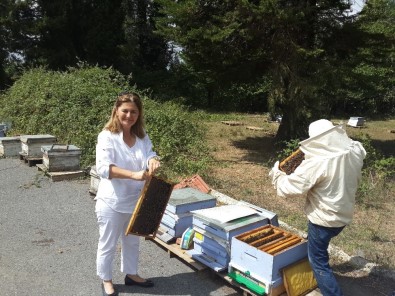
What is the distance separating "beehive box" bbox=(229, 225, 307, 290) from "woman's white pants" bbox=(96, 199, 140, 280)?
0.90 meters

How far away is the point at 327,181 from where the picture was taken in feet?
9.57

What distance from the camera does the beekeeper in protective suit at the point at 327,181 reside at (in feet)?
9.50

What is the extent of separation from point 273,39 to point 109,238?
22.6ft

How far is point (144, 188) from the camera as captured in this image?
3039 millimetres

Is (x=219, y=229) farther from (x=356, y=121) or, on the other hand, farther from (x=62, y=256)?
(x=356, y=121)

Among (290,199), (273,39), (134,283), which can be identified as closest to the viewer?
(134,283)

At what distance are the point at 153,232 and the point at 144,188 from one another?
0.45m

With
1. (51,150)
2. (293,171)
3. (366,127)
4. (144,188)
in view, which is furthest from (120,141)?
(366,127)

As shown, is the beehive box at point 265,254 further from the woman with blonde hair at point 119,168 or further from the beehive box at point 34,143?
the beehive box at point 34,143

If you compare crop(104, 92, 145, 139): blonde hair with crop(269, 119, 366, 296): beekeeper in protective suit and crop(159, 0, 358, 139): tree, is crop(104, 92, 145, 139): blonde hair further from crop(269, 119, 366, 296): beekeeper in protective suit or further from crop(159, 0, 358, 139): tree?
crop(159, 0, 358, 139): tree

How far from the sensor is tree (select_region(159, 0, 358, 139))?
819cm

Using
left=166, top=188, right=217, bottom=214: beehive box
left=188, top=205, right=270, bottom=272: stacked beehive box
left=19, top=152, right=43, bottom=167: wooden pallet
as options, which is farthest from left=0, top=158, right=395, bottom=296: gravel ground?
left=19, top=152, right=43, bottom=167: wooden pallet

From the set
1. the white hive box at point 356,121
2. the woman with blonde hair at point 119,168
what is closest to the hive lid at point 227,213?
the woman with blonde hair at point 119,168

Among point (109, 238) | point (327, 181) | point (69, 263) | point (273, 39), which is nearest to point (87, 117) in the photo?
point (273, 39)
